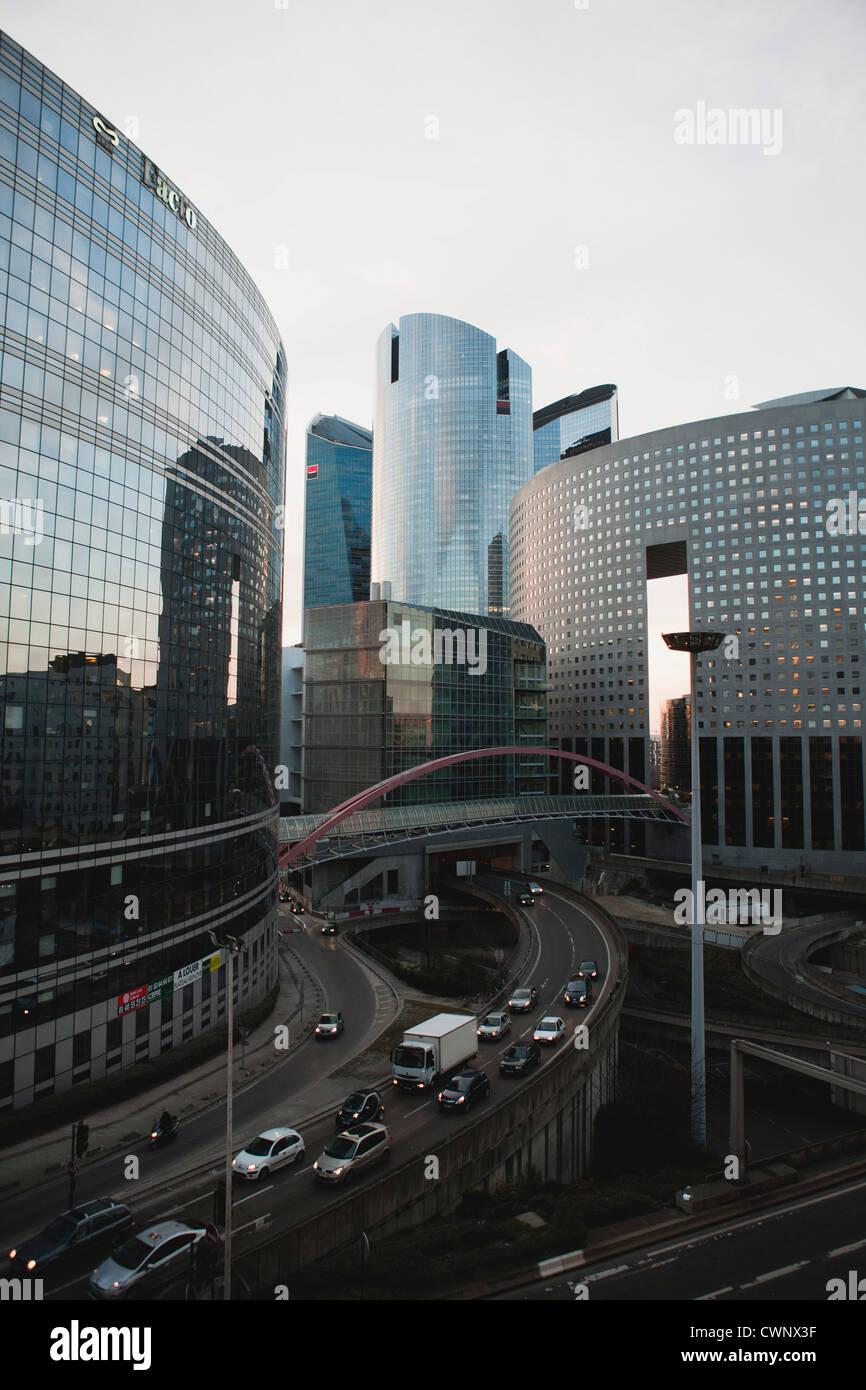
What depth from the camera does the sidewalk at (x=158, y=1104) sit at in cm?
2323

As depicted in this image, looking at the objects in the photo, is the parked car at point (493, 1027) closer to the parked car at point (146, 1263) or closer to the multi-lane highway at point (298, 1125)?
the multi-lane highway at point (298, 1125)

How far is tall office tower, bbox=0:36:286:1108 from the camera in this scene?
1022 inches

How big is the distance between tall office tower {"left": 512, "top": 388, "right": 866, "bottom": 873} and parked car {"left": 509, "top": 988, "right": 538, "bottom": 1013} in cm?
6627

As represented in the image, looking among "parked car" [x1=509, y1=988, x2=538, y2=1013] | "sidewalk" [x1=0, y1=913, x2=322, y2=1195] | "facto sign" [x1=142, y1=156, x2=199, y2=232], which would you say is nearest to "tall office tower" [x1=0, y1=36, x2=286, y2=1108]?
"facto sign" [x1=142, y1=156, x2=199, y2=232]

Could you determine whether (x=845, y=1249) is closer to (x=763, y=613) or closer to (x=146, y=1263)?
(x=146, y=1263)

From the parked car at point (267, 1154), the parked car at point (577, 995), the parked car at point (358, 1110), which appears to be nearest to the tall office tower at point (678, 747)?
the parked car at point (577, 995)

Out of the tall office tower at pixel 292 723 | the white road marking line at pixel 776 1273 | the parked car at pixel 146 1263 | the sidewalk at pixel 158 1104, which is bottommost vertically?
the sidewalk at pixel 158 1104

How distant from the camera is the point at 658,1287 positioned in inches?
699

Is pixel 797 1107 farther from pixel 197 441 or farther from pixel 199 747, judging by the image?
pixel 197 441

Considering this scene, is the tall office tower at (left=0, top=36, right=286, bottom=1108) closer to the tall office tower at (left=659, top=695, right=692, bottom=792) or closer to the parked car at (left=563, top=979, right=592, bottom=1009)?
the parked car at (left=563, top=979, right=592, bottom=1009)

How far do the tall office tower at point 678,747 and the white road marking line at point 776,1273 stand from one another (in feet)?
409
